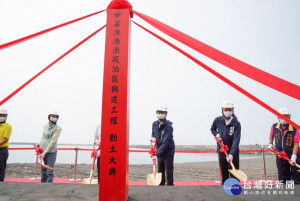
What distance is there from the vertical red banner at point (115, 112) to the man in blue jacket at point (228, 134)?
106 inches

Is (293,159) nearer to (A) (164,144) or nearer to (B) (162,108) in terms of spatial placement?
(A) (164,144)

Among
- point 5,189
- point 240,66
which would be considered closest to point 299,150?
point 240,66

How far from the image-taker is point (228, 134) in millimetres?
4242

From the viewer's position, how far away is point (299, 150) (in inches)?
182

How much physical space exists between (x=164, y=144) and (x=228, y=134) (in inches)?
53.4

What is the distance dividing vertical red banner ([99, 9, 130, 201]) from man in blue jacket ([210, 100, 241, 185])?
8.84 feet

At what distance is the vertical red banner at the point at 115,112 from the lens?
1.92 metres

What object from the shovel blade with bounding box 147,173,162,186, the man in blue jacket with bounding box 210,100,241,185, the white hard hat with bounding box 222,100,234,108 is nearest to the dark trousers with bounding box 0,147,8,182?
the shovel blade with bounding box 147,173,162,186

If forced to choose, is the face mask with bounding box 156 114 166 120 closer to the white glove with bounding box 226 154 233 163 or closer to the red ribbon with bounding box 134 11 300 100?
the white glove with bounding box 226 154 233 163

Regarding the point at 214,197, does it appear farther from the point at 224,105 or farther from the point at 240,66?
the point at 224,105

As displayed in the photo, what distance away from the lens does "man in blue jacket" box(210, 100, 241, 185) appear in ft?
13.2

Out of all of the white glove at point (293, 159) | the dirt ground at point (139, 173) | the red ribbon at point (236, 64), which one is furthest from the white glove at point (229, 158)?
the dirt ground at point (139, 173)

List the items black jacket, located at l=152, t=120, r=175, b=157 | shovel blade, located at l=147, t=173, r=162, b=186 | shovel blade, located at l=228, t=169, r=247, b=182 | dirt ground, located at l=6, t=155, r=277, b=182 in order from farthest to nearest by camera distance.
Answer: dirt ground, located at l=6, t=155, r=277, b=182
black jacket, located at l=152, t=120, r=175, b=157
shovel blade, located at l=147, t=173, r=162, b=186
shovel blade, located at l=228, t=169, r=247, b=182

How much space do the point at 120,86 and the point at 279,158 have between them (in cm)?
440
